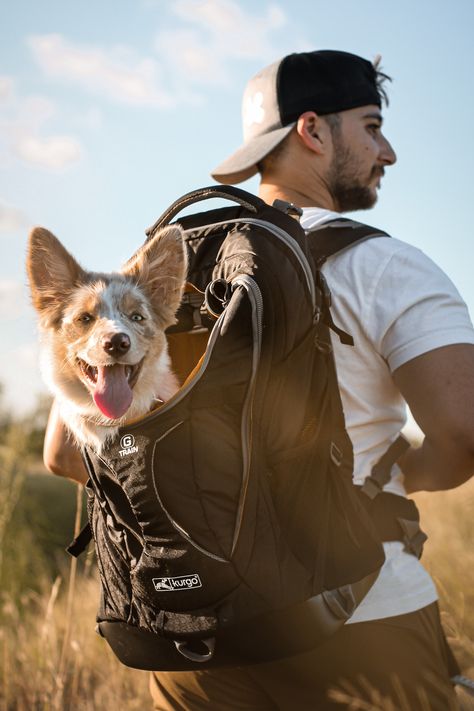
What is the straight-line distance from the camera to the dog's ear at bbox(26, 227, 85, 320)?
2314 millimetres

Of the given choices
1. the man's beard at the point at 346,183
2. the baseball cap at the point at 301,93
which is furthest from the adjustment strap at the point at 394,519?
the baseball cap at the point at 301,93

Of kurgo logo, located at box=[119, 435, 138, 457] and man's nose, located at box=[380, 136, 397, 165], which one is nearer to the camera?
kurgo logo, located at box=[119, 435, 138, 457]

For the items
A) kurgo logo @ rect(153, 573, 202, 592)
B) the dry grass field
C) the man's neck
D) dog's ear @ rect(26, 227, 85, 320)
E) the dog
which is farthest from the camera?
the dry grass field

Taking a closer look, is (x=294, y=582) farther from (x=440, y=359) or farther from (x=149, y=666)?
(x=440, y=359)

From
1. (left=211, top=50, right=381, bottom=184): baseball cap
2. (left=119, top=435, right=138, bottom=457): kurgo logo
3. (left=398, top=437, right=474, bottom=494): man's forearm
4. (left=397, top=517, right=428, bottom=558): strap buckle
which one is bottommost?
(left=397, top=517, right=428, bottom=558): strap buckle

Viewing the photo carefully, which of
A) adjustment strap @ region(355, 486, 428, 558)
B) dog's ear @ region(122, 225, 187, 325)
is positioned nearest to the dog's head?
dog's ear @ region(122, 225, 187, 325)

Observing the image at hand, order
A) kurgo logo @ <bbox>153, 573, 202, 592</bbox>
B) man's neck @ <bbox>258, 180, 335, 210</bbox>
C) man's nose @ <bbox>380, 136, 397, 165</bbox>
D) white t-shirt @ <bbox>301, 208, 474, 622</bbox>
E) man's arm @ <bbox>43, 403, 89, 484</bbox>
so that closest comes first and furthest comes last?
kurgo logo @ <bbox>153, 573, 202, 592</bbox> → white t-shirt @ <bbox>301, 208, 474, 622</bbox> → man's arm @ <bbox>43, 403, 89, 484</bbox> → man's neck @ <bbox>258, 180, 335, 210</bbox> → man's nose @ <bbox>380, 136, 397, 165</bbox>

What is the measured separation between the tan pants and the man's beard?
1551mm

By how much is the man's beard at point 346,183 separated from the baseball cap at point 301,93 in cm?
17

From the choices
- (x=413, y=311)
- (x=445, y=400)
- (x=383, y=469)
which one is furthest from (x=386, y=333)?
(x=383, y=469)

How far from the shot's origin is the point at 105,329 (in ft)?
6.97

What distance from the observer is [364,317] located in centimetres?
226

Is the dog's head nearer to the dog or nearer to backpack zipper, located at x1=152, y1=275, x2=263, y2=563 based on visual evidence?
the dog

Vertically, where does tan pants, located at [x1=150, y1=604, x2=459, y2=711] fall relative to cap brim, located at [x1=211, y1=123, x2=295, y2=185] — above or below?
below
